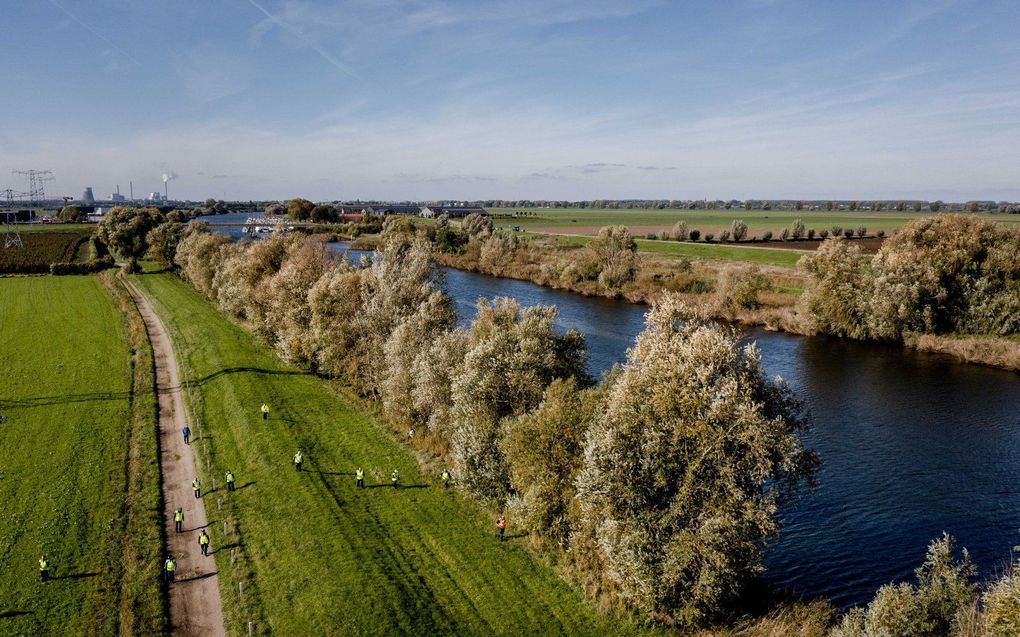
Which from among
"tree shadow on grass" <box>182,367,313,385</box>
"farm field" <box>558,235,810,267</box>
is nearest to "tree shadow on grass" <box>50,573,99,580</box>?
"tree shadow on grass" <box>182,367,313,385</box>

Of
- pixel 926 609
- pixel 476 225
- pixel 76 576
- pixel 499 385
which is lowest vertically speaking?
pixel 76 576

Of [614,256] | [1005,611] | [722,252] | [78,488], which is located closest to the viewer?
[1005,611]

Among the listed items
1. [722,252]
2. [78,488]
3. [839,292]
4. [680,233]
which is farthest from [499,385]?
[680,233]

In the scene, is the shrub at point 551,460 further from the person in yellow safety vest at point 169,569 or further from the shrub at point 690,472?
the person in yellow safety vest at point 169,569

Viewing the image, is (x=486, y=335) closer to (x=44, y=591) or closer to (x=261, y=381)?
(x=44, y=591)

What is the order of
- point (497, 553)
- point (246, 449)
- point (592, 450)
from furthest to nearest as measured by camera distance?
point (246, 449) → point (497, 553) → point (592, 450)

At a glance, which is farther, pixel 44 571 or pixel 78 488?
pixel 78 488

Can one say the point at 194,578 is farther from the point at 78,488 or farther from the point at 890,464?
the point at 890,464

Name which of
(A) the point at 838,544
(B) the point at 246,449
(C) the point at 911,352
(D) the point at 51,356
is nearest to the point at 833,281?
(C) the point at 911,352
